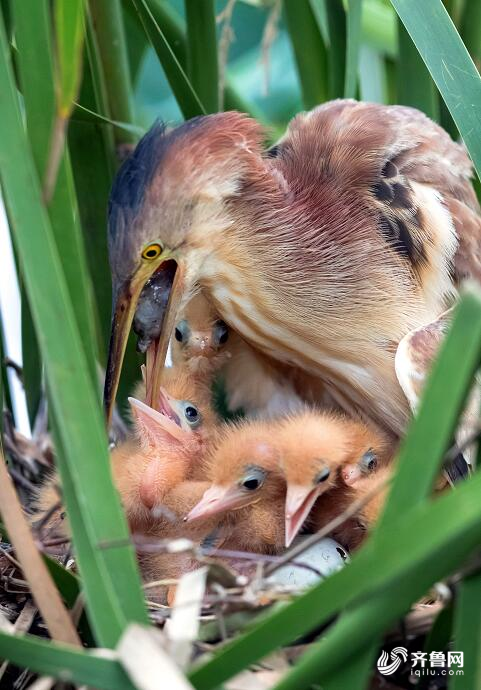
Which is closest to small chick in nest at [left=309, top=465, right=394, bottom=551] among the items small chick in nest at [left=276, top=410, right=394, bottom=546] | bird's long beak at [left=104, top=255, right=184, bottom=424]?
small chick in nest at [left=276, top=410, right=394, bottom=546]

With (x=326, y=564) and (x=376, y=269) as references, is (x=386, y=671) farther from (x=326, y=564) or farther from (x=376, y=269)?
(x=376, y=269)

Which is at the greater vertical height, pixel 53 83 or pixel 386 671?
pixel 53 83

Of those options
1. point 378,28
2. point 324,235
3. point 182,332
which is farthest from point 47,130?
point 378,28

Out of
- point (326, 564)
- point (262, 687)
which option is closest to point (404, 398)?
point (326, 564)

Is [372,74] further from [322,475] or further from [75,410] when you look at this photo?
[75,410]

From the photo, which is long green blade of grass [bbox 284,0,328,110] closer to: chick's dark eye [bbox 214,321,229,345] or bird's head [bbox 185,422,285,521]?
chick's dark eye [bbox 214,321,229,345]

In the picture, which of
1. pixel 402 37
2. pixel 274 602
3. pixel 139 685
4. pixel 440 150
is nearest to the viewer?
pixel 139 685

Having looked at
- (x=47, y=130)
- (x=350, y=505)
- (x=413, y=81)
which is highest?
(x=47, y=130)
